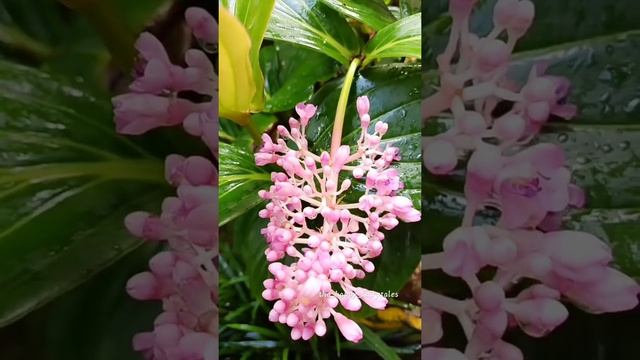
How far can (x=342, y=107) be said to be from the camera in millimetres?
1188

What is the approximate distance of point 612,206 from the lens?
102cm

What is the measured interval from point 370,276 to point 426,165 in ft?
0.78

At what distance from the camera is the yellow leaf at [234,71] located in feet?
3.67

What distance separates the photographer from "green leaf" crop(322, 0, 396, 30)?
3.92ft

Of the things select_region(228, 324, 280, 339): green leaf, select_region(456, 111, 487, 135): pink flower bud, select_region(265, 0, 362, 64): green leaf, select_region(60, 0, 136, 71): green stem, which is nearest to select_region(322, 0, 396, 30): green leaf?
select_region(265, 0, 362, 64): green leaf

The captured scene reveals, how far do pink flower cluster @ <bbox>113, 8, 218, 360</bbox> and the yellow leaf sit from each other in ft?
0.14

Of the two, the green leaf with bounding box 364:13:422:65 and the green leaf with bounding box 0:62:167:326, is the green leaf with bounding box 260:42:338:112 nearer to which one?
the green leaf with bounding box 364:13:422:65

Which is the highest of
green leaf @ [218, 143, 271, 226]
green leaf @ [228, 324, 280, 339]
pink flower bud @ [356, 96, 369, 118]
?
pink flower bud @ [356, 96, 369, 118]

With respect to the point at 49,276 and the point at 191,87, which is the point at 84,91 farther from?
the point at 49,276

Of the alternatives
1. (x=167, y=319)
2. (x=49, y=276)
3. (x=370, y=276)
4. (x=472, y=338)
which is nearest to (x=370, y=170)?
(x=370, y=276)

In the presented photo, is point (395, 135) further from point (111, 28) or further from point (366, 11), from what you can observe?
point (111, 28)

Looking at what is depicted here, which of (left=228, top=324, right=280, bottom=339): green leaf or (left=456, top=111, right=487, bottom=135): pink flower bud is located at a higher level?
(left=456, top=111, right=487, bottom=135): pink flower bud

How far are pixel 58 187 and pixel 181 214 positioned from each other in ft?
0.71

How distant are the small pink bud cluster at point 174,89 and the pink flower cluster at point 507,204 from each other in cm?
40
